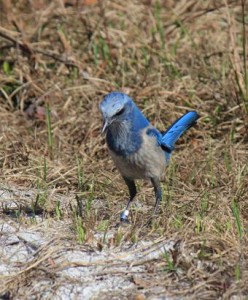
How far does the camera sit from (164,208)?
4801 millimetres

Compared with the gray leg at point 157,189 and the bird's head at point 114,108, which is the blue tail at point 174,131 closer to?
the gray leg at point 157,189

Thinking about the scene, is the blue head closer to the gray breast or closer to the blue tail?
the gray breast

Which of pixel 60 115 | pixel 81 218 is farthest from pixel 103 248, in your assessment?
pixel 60 115

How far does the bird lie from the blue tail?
0.31ft

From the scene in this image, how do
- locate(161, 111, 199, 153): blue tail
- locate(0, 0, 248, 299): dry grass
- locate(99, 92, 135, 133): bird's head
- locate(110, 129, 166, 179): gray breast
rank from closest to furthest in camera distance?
locate(0, 0, 248, 299): dry grass, locate(99, 92, 135, 133): bird's head, locate(110, 129, 166, 179): gray breast, locate(161, 111, 199, 153): blue tail

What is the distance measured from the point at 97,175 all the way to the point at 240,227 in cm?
137

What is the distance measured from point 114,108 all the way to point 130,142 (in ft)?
0.74

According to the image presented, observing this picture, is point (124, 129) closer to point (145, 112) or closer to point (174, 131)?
point (174, 131)

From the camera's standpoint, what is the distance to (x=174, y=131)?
5.06 metres

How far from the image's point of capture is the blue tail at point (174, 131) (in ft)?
16.0

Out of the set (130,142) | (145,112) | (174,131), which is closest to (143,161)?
(130,142)

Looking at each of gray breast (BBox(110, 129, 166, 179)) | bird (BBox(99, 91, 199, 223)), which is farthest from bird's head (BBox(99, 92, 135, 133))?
gray breast (BBox(110, 129, 166, 179))

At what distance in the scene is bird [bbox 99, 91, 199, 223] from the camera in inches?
176

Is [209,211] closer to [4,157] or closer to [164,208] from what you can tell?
[164,208]
